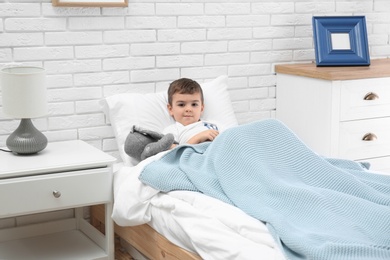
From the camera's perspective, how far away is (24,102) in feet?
9.13

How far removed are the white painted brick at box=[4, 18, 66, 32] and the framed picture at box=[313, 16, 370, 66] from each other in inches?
55.4

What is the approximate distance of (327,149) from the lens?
3459 millimetres

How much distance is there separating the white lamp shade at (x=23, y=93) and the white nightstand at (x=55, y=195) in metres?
0.21

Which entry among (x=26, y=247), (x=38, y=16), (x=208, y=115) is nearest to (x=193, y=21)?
(x=208, y=115)

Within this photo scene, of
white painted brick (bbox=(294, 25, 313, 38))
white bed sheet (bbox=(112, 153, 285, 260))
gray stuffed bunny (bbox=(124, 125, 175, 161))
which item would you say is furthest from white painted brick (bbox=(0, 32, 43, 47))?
white painted brick (bbox=(294, 25, 313, 38))

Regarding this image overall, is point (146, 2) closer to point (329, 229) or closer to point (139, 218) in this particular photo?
point (139, 218)

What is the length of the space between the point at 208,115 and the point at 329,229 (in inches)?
55.3

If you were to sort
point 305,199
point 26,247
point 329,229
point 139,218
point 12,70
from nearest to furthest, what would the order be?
point 329,229 → point 305,199 → point 139,218 → point 12,70 → point 26,247

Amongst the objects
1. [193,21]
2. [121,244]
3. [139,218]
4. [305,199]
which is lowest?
[121,244]

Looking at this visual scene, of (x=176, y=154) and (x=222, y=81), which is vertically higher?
(x=222, y=81)

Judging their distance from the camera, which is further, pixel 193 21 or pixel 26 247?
pixel 193 21

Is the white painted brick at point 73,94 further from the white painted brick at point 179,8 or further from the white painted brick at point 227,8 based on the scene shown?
the white painted brick at point 227,8

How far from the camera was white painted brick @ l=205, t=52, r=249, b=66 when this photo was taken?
3.60 m

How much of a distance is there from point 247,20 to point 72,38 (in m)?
1.01
